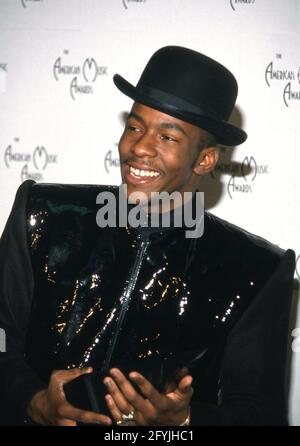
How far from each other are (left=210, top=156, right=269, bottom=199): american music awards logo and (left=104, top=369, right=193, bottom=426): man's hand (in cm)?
114

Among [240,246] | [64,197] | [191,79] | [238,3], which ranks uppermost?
[238,3]

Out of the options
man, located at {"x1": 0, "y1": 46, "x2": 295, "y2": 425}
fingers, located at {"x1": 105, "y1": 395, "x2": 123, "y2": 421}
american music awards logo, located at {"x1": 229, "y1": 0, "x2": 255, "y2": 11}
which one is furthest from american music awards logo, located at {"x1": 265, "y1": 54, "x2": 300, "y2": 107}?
fingers, located at {"x1": 105, "y1": 395, "x2": 123, "y2": 421}

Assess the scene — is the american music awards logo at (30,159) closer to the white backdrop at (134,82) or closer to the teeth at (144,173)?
the white backdrop at (134,82)

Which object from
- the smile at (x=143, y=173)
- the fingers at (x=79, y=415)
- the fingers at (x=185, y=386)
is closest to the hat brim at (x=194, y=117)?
the smile at (x=143, y=173)

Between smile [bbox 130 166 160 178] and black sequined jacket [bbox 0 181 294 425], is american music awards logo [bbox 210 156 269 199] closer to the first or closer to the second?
black sequined jacket [bbox 0 181 294 425]

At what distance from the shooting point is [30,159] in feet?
7.86

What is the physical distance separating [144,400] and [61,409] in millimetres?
220

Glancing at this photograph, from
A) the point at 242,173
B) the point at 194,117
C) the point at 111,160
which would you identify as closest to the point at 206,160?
the point at 194,117

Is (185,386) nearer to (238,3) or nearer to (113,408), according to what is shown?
(113,408)
